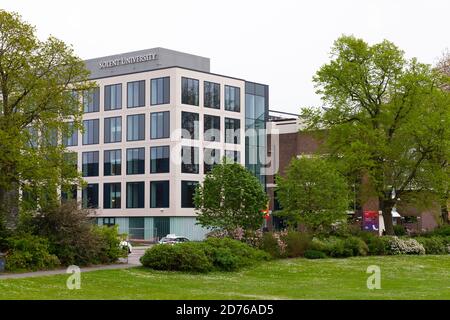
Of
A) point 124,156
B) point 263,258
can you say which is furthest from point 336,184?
point 124,156

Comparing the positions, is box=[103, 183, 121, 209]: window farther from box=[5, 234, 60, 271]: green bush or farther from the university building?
box=[5, 234, 60, 271]: green bush

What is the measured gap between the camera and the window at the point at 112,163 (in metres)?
81.9

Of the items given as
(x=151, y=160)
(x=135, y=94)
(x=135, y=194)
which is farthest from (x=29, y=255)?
(x=135, y=94)

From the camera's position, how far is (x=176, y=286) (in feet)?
83.5

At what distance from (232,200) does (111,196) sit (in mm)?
44754

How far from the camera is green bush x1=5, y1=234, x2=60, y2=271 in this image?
97.6ft

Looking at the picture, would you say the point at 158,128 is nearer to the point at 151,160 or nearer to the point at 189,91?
the point at 151,160

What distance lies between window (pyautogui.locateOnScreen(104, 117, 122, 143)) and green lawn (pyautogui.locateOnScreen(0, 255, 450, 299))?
48132 millimetres

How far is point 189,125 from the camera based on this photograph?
7844cm

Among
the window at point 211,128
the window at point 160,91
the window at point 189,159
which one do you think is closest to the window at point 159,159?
the window at point 189,159

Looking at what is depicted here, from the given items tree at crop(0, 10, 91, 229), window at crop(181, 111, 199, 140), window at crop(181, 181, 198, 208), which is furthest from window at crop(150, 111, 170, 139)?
tree at crop(0, 10, 91, 229)

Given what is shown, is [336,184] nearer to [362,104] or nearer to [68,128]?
[362,104]

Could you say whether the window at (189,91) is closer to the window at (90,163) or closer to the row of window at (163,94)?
the row of window at (163,94)

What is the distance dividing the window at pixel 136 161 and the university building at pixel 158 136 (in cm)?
11
